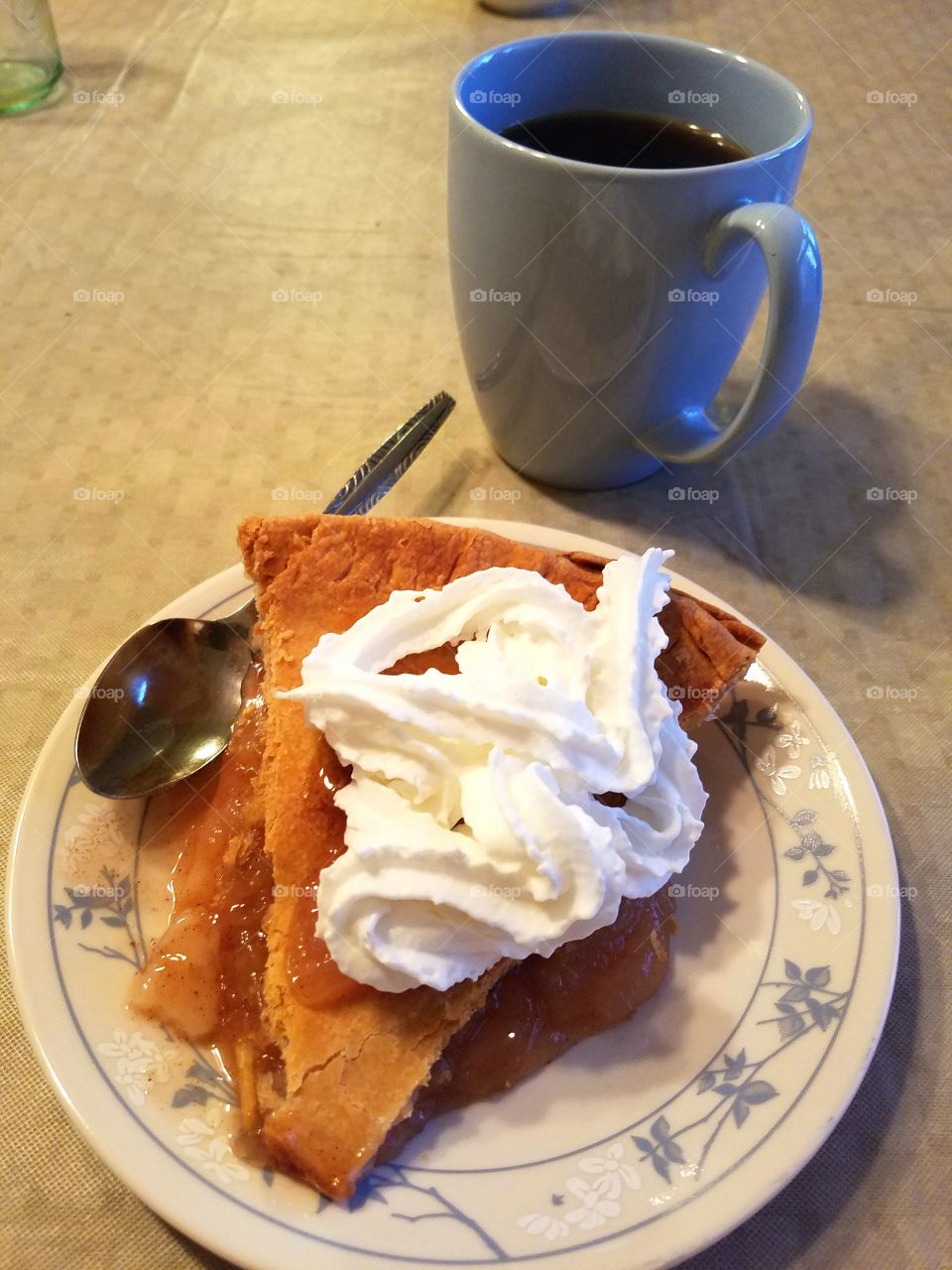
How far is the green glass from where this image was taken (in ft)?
7.84

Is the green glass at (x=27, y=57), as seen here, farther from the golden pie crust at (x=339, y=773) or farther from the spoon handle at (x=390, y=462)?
the golden pie crust at (x=339, y=773)

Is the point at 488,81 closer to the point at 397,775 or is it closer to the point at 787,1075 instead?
the point at 397,775

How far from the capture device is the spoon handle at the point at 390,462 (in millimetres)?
1572

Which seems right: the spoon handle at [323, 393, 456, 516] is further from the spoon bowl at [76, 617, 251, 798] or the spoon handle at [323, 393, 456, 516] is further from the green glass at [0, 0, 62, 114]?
the green glass at [0, 0, 62, 114]

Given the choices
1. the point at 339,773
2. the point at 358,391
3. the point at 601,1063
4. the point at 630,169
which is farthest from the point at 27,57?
the point at 601,1063

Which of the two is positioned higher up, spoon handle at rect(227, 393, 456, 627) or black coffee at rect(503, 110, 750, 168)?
black coffee at rect(503, 110, 750, 168)

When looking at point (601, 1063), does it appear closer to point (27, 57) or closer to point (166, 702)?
point (166, 702)

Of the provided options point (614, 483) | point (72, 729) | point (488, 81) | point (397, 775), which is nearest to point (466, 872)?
point (397, 775)

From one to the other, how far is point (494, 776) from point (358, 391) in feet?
3.86

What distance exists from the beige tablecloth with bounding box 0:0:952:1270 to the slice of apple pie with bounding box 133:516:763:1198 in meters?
0.21

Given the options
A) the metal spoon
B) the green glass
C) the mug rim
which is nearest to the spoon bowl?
the metal spoon

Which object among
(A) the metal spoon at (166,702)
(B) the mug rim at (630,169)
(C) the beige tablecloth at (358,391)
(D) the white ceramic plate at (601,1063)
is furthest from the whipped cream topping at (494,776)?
(B) the mug rim at (630,169)

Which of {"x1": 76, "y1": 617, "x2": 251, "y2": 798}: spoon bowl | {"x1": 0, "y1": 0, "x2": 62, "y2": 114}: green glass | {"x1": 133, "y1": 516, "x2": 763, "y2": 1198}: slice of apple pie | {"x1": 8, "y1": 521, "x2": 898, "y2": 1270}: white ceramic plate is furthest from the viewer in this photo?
{"x1": 0, "y1": 0, "x2": 62, "y2": 114}: green glass

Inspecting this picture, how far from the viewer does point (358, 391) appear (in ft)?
6.39
